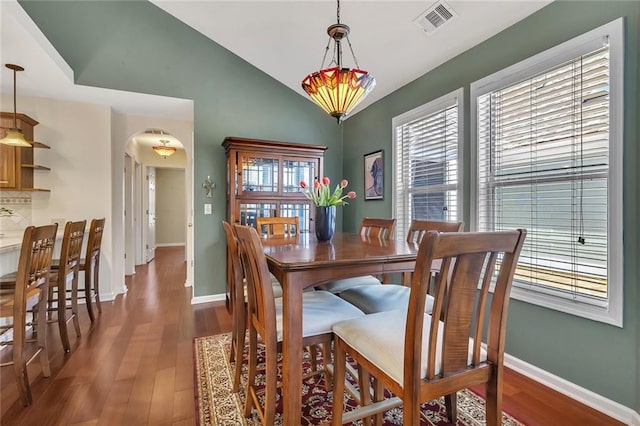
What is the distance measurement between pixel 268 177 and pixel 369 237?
1.72 meters

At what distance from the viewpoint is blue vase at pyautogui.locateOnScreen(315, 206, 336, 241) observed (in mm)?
1971

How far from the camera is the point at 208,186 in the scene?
3.63 m

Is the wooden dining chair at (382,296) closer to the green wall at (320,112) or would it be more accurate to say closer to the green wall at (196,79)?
the green wall at (320,112)

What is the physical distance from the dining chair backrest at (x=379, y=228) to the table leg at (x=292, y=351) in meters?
1.27

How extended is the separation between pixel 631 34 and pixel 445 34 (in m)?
1.19

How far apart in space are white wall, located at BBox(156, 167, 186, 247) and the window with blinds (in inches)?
285

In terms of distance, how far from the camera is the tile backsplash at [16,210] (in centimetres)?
311

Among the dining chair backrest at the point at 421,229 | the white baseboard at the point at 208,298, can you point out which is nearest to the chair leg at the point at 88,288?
the white baseboard at the point at 208,298

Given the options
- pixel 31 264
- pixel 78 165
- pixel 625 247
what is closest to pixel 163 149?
pixel 78 165

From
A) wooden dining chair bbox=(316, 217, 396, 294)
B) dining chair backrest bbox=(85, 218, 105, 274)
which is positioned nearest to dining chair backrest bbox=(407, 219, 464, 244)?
wooden dining chair bbox=(316, 217, 396, 294)

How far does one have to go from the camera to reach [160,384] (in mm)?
1896

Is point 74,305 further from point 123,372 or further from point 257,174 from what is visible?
point 257,174

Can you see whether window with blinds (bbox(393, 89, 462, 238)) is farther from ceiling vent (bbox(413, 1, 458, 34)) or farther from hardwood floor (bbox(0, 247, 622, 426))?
hardwood floor (bbox(0, 247, 622, 426))

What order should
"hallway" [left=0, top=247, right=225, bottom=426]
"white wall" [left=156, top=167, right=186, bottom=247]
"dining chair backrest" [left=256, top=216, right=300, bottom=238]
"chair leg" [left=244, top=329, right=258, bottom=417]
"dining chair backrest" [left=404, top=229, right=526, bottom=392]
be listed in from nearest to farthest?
"dining chair backrest" [left=404, top=229, right=526, bottom=392] → "chair leg" [left=244, top=329, right=258, bottom=417] → "hallway" [left=0, top=247, right=225, bottom=426] → "dining chair backrest" [left=256, top=216, right=300, bottom=238] → "white wall" [left=156, top=167, right=186, bottom=247]
